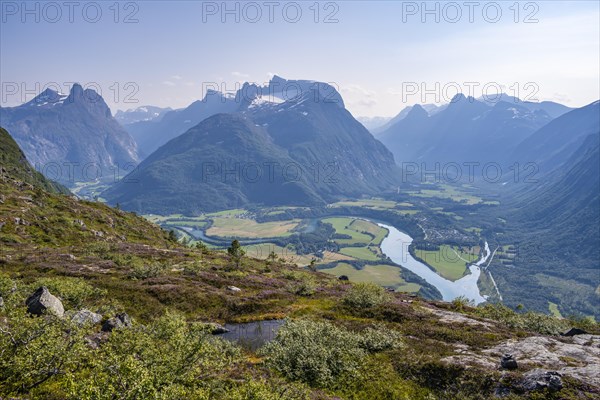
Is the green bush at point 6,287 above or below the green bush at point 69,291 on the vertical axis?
above

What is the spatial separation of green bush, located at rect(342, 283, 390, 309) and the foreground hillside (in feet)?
0.62

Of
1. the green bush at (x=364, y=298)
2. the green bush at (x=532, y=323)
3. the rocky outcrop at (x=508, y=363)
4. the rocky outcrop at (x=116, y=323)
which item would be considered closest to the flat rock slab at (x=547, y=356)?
the rocky outcrop at (x=508, y=363)

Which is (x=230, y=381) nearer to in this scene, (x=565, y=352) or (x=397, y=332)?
(x=397, y=332)

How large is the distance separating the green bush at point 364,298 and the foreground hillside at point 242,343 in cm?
19

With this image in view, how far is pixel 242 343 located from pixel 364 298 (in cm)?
2060

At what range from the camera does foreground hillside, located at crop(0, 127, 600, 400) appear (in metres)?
21.2

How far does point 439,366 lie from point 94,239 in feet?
311

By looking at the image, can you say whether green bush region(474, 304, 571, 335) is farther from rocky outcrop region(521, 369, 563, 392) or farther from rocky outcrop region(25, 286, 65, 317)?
rocky outcrop region(25, 286, 65, 317)

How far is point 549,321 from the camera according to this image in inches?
1875

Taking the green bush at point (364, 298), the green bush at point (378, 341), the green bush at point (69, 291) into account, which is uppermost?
the green bush at point (69, 291)

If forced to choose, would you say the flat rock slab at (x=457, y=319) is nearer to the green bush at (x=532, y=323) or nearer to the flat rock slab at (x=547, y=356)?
the green bush at (x=532, y=323)

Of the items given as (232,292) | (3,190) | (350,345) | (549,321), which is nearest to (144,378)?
(350,345)

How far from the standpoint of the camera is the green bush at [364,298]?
5062 cm

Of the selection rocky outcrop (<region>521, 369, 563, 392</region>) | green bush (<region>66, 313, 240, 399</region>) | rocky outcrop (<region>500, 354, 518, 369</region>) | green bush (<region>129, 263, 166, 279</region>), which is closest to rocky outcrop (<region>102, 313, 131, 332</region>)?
green bush (<region>66, 313, 240, 399</region>)
